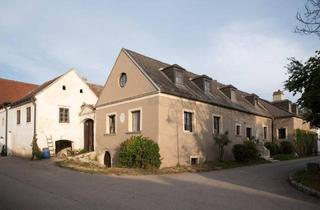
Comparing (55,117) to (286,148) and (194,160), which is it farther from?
(286,148)

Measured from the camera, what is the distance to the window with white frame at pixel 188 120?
22.9 meters

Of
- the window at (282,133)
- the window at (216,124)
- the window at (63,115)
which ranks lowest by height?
the window at (282,133)

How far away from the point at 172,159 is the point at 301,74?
32.1ft

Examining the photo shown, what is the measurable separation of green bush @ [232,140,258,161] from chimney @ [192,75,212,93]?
197 inches

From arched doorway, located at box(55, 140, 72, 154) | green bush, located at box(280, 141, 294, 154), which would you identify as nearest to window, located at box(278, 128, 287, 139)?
green bush, located at box(280, 141, 294, 154)

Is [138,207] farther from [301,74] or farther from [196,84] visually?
[196,84]

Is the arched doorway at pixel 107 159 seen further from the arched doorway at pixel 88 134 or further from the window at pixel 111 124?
the arched doorway at pixel 88 134

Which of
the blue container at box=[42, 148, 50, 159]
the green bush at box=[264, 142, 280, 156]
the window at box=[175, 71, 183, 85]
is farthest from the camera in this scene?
the green bush at box=[264, 142, 280, 156]

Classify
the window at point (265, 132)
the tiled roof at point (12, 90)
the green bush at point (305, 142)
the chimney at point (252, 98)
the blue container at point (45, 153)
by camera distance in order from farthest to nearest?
the green bush at point (305, 142), the tiled roof at point (12, 90), the chimney at point (252, 98), the window at point (265, 132), the blue container at point (45, 153)

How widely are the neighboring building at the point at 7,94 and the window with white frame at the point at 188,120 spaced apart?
18296 millimetres

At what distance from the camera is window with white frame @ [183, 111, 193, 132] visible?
75.1ft

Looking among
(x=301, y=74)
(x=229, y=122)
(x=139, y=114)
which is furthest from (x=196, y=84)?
(x=301, y=74)

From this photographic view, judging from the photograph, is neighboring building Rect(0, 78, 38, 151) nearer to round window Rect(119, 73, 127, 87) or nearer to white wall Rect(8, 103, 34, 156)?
white wall Rect(8, 103, 34, 156)

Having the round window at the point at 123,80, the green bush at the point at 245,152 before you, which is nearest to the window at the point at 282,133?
the green bush at the point at 245,152
